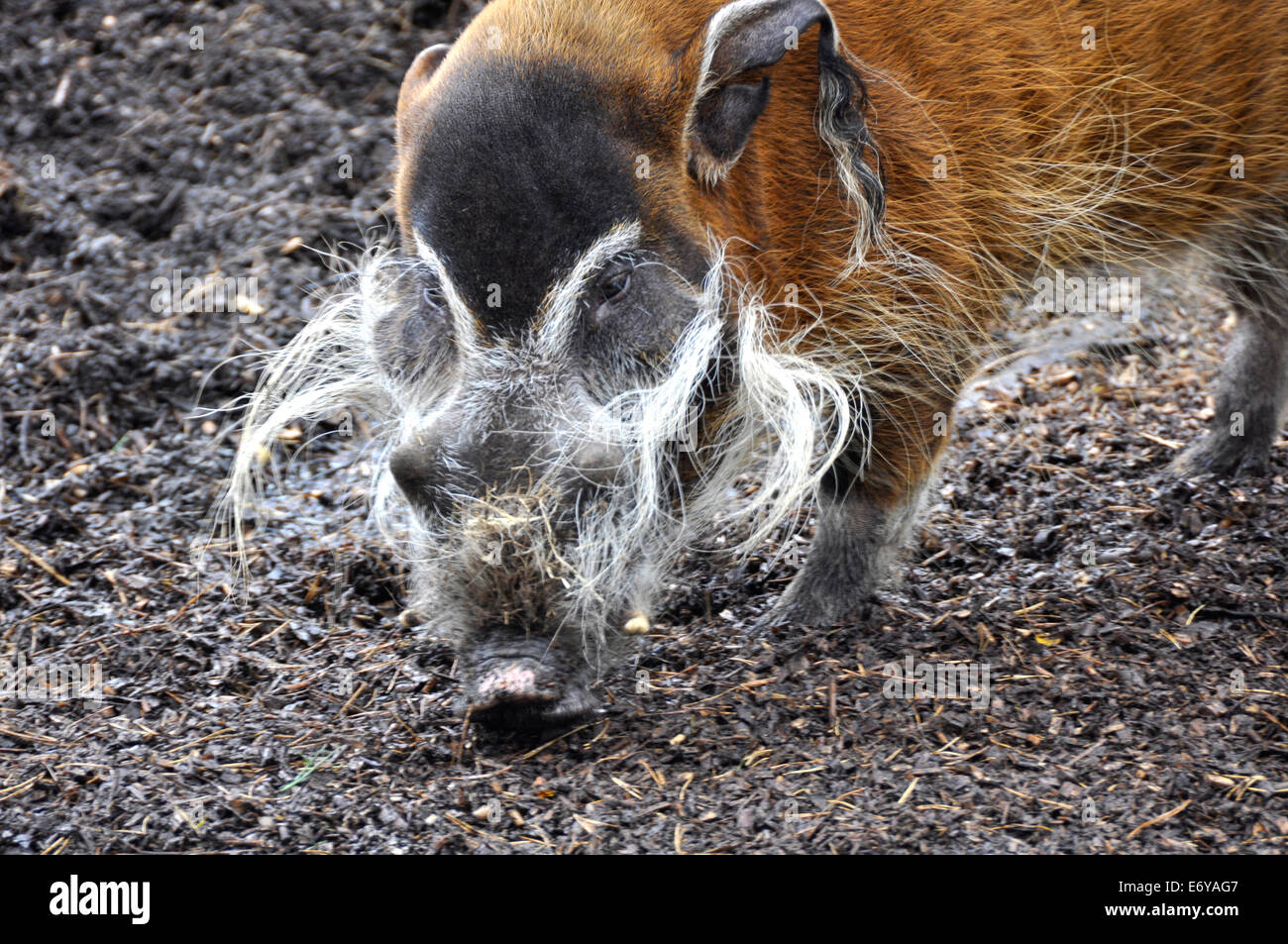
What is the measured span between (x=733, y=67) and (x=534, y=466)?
112 cm

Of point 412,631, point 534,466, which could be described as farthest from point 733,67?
point 412,631

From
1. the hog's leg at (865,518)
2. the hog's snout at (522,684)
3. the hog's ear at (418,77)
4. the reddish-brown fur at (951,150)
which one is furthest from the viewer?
the hog's leg at (865,518)

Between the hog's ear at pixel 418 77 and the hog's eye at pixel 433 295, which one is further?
the hog's ear at pixel 418 77

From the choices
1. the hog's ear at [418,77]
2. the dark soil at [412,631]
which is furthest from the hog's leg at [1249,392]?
the hog's ear at [418,77]

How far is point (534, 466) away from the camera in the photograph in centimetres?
321

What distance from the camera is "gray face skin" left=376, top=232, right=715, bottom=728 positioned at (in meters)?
3.22

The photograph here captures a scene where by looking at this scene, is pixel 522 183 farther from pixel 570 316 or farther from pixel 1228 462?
pixel 1228 462

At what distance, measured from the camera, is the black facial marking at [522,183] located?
319cm

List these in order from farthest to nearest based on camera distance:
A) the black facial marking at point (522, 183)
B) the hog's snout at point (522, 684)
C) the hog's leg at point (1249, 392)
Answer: the hog's leg at point (1249, 392) < the hog's snout at point (522, 684) < the black facial marking at point (522, 183)

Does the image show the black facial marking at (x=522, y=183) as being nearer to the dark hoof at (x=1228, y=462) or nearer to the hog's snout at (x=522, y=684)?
the hog's snout at (x=522, y=684)

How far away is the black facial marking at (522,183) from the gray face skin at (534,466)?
0.16ft

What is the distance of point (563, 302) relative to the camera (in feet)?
10.5

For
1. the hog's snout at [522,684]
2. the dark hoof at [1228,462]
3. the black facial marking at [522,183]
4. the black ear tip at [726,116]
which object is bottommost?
the hog's snout at [522,684]

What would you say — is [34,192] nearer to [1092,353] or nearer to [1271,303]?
[1092,353]
